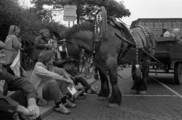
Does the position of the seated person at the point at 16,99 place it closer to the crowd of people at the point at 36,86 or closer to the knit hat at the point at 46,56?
the crowd of people at the point at 36,86

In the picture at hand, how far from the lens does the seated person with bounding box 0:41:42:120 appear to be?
6.50 feet

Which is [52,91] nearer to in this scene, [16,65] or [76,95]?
[76,95]

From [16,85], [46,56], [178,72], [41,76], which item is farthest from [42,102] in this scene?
[178,72]

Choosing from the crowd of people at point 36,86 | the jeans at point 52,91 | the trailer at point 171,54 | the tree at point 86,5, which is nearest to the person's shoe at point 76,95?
the crowd of people at point 36,86

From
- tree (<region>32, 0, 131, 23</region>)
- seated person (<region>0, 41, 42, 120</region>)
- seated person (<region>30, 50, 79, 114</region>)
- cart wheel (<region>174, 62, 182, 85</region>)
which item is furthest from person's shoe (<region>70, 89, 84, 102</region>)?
tree (<region>32, 0, 131, 23</region>)

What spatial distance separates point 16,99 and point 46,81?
1688 mm

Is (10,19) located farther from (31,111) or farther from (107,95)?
(31,111)

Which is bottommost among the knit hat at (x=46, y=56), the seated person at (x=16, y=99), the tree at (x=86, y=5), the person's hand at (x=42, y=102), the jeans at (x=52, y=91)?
the person's hand at (x=42, y=102)

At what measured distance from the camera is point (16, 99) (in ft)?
7.97

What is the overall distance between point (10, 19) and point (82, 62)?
7.82 m

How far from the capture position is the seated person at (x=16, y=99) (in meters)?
1.98

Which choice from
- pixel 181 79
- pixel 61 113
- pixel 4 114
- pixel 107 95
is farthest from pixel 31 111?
pixel 181 79

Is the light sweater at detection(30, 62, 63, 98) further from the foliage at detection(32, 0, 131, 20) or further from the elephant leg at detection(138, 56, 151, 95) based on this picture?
the foliage at detection(32, 0, 131, 20)

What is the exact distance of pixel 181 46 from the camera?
733 centimetres
